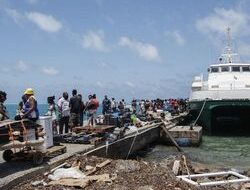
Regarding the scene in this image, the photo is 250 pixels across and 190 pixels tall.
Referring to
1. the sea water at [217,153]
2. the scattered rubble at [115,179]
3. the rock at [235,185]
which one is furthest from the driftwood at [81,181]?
the sea water at [217,153]

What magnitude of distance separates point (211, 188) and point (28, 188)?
381 centimetres

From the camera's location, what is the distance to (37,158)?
392 inches

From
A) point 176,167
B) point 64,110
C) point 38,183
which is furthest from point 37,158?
point 64,110

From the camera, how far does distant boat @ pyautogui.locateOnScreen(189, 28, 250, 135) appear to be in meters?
24.9

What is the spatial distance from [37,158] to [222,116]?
18888 mm

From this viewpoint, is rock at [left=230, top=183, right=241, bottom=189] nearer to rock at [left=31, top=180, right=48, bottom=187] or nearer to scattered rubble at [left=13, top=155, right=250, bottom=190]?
scattered rubble at [left=13, top=155, right=250, bottom=190]

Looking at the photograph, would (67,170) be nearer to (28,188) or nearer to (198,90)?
(28,188)

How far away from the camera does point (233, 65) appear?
28.7 m

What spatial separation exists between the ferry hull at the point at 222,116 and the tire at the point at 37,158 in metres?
16.2

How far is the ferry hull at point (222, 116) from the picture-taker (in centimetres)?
2514

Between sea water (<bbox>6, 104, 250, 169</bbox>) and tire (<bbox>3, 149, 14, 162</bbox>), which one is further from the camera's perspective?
sea water (<bbox>6, 104, 250, 169</bbox>)

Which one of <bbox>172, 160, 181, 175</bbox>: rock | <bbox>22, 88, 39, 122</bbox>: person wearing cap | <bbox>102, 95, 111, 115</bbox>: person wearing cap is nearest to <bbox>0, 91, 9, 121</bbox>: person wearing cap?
<bbox>22, 88, 39, 122</bbox>: person wearing cap

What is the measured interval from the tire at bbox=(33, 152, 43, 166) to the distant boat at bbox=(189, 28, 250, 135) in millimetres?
16216

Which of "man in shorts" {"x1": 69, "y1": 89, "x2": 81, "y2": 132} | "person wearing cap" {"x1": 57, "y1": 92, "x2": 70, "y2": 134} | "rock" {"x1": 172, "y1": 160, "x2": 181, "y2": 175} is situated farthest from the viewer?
"man in shorts" {"x1": 69, "y1": 89, "x2": 81, "y2": 132}
